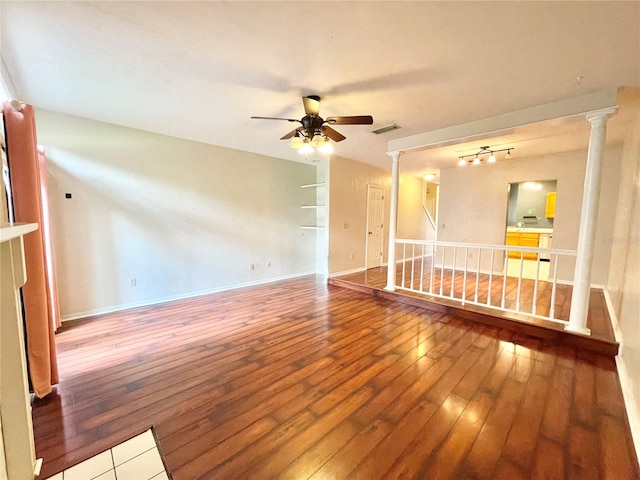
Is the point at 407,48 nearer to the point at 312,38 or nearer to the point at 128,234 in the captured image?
the point at 312,38

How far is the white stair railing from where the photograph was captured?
3191 millimetres

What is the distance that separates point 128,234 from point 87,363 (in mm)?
1952

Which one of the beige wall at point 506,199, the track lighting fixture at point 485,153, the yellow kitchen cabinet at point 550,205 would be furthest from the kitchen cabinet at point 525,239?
the track lighting fixture at point 485,153

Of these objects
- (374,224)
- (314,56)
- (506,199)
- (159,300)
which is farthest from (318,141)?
(506,199)

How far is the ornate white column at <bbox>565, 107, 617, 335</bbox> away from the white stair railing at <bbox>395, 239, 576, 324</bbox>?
5.3 inches

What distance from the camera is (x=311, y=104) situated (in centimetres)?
257

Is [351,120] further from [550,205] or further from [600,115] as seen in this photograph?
[550,205]

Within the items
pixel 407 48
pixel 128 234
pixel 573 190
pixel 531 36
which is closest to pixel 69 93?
pixel 128 234

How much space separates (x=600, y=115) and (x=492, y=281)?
3394 mm

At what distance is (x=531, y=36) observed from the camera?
1.79 m

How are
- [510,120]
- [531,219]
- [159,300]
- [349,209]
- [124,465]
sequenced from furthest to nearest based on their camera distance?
[531,219] < [349,209] < [159,300] < [510,120] < [124,465]

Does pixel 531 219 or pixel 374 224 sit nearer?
pixel 374 224

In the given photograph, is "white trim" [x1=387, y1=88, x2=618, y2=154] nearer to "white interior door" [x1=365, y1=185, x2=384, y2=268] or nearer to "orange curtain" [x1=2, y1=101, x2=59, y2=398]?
"white interior door" [x1=365, y1=185, x2=384, y2=268]

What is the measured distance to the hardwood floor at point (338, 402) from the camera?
1.47 m
